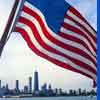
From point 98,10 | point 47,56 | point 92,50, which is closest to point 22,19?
point 47,56

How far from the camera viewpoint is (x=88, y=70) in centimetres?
776

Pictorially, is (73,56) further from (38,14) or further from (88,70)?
(38,14)

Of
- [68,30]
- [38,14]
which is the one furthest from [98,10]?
[68,30]

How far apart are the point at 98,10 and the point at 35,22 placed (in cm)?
255

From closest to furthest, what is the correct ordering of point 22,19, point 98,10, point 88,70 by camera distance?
1. point 98,10
2. point 22,19
3. point 88,70

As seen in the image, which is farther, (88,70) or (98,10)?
(88,70)

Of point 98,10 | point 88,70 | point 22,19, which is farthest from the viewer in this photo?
point 88,70

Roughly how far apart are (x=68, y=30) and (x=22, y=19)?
3.69ft

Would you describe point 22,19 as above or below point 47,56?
above

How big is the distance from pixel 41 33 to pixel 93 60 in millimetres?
1219

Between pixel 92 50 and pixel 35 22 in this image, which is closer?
pixel 35 22

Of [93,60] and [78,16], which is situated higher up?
[78,16]

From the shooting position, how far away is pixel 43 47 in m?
Answer: 7.37

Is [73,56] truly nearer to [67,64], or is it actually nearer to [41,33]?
[67,64]
